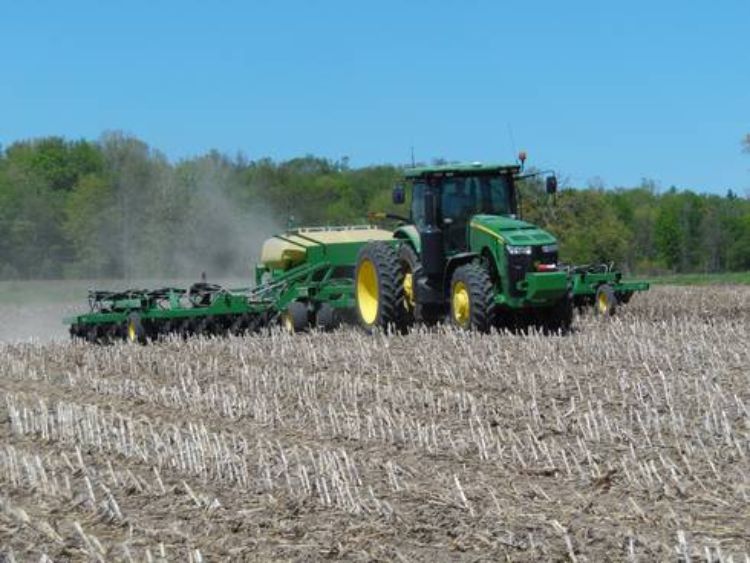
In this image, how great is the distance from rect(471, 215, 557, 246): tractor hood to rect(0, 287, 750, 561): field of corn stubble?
1219 millimetres

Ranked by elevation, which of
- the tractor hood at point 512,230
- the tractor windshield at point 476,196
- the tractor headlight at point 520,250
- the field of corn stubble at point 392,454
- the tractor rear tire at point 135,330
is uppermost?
the tractor windshield at point 476,196

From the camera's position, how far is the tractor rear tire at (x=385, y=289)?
51.7ft

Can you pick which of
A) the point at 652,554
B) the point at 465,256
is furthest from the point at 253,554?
the point at 465,256

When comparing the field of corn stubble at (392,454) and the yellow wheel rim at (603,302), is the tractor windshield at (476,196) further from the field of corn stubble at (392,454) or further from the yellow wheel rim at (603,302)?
the yellow wheel rim at (603,302)

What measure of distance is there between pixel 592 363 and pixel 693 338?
249cm

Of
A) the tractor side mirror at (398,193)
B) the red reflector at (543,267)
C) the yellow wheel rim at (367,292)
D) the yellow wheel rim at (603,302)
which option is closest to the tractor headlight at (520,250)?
the red reflector at (543,267)

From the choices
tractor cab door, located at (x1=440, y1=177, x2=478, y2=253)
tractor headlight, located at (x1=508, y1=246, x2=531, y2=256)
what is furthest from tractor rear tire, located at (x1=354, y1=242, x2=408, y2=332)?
tractor headlight, located at (x1=508, y1=246, x2=531, y2=256)

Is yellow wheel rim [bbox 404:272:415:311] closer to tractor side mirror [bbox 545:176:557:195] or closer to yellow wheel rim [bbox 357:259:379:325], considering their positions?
yellow wheel rim [bbox 357:259:379:325]

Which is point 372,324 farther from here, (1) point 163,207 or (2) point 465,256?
(1) point 163,207

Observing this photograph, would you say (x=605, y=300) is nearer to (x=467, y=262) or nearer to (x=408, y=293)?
(x=408, y=293)

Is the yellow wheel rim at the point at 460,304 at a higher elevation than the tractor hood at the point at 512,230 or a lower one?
lower

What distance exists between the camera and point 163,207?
40.7 m

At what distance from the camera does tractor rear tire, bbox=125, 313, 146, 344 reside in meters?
16.6

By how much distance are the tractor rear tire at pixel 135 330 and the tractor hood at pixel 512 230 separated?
184 inches
